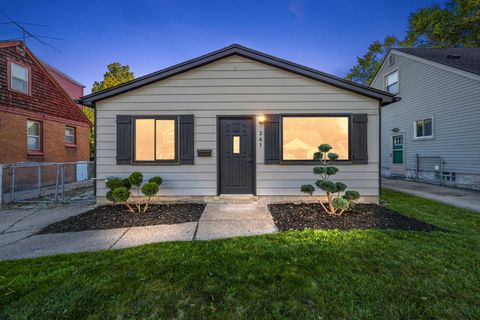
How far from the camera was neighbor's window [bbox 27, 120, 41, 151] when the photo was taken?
29.0 ft

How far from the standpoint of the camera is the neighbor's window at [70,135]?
10833 millimetres

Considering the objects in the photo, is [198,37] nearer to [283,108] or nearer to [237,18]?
[237,18]

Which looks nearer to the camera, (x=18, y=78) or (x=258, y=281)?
(x=258, y=281)

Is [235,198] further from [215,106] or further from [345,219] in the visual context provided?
[345,219]

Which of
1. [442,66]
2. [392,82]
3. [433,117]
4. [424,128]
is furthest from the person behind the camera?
[392,82]

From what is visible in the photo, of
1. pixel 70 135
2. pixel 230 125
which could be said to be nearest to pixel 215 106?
pixel 230 125

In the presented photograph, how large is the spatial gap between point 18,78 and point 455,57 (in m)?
18.8

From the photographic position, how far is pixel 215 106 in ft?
19.1

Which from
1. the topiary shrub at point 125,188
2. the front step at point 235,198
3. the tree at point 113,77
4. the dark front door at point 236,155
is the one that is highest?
the tree at point 113,77

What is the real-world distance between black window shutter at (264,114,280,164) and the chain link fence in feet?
17.7

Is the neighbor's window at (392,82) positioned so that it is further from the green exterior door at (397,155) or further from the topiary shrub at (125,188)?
the topiary shrub at (125,188)

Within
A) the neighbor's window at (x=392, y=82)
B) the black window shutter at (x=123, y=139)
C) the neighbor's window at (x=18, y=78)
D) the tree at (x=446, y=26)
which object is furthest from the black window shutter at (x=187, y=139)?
the tree at (x=446, y=26)

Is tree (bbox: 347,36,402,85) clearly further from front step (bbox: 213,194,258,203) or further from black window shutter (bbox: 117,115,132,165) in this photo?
black window shutter (bbox: 117,115,132,165)

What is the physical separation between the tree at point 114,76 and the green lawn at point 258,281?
1593 centimetres
